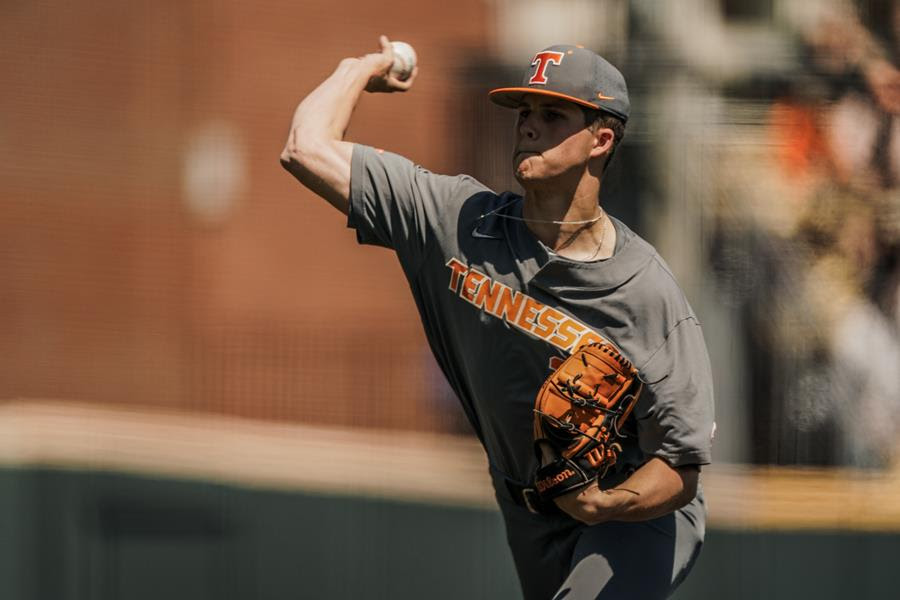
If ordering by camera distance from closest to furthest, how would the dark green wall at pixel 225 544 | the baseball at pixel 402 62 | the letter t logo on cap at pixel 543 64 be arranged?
the letter t logo on cap at pixel 543 64 → the baseball at pixel 402 62 → the dark green wall at pixel 225 544

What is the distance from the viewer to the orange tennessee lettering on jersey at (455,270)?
362cm

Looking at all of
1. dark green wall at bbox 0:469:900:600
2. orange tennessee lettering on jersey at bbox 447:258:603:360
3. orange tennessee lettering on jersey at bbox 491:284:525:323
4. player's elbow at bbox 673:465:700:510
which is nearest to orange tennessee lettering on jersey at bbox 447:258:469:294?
orange tennessee lettering on jersey at bbox 447:258:603:360

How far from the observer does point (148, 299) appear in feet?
17.5

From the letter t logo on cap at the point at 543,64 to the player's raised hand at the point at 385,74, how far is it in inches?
15.0

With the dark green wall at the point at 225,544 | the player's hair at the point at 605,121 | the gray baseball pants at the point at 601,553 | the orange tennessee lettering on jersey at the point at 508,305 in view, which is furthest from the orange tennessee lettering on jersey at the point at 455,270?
the dark green wall at the point at 225,544

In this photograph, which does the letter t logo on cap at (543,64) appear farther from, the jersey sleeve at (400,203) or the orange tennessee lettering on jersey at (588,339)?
the orange tennessee lettering on jersey at (588,339)

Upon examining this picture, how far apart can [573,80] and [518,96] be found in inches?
6.0

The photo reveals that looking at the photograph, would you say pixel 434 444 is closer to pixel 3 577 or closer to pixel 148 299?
pixel 148 299

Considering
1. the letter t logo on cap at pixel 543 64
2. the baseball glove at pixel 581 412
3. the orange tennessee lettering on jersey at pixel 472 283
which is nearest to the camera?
the baseball glove at pixel 581 412

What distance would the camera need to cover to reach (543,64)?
3.53m

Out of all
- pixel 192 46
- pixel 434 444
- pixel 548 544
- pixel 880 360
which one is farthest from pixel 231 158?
pixel 880 360

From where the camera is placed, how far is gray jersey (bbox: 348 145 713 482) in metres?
3.52

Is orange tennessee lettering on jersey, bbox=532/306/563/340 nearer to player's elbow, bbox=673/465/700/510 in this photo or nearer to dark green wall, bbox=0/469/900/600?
player's elbow, bbox=673/465/700/510

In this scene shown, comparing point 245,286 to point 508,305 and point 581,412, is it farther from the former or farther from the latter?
point 581,412
